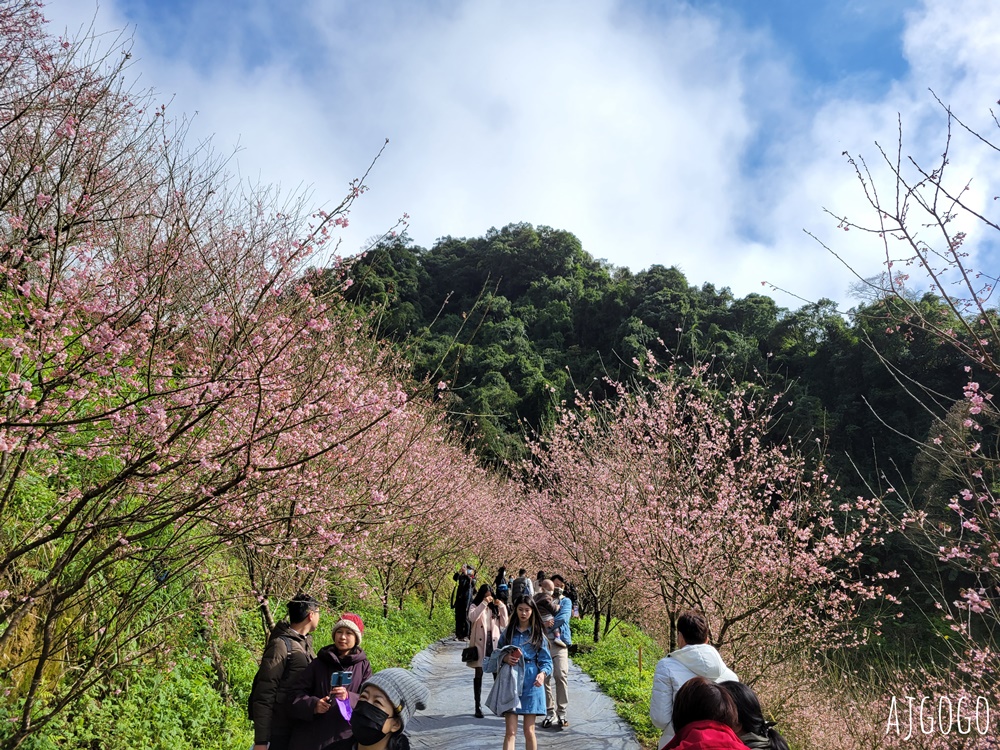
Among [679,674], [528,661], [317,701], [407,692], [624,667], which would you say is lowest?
[624,667]

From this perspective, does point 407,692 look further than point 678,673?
No

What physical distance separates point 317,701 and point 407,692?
1183 millimetres

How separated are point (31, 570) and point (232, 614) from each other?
240 centimetres

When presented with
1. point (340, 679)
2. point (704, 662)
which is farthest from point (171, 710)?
point (704, 662)

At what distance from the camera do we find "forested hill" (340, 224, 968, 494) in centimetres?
2425

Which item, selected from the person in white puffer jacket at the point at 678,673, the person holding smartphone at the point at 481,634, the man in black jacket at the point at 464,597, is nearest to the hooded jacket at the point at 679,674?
the person in white puffer jacket at the point at 678,673

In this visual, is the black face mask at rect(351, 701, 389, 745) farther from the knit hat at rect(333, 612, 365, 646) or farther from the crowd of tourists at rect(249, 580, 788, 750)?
the knit hat at rect(333, 612, 365, 646)

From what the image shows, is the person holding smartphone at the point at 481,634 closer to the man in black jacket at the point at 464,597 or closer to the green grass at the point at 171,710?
the green grass at the point at 171,710

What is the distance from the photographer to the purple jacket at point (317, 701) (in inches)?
148

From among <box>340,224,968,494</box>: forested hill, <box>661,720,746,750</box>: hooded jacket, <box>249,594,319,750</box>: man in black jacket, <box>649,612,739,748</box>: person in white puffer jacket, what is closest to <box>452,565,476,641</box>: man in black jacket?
<box>340,224,968,494</box>: forested hill

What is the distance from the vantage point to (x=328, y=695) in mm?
3807

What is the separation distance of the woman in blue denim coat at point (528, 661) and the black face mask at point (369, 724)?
3388 millimetres

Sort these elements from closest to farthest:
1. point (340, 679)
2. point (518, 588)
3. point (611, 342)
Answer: point (340, 679) < point (518, 588) < point (611, 342)

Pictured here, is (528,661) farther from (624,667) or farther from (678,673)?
(624,667)
